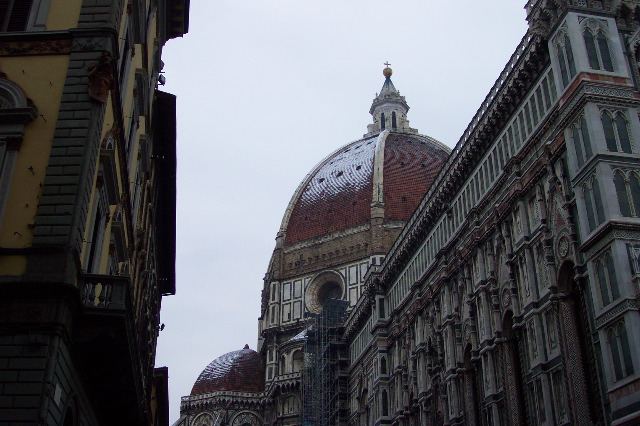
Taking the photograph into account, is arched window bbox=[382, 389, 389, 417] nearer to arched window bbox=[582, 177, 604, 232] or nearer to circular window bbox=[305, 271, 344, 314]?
arched window bbox=[582, 177, 604, 232]

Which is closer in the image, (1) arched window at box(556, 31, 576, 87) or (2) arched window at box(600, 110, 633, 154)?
(2) arched window at box(600, 110, 633, 154)

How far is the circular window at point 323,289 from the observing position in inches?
3108

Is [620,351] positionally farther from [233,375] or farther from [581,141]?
[233,375]

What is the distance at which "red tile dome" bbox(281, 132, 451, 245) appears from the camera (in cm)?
8462

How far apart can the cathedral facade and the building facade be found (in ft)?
41.5

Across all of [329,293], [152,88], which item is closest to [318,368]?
[329,293]

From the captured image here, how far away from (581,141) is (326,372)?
37.6 m

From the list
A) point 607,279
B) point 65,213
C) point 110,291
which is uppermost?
point 607,279

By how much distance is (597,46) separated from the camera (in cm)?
2527

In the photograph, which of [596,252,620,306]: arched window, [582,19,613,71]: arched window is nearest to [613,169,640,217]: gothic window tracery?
[596,252,620,306]: arched window

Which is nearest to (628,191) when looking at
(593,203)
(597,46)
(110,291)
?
(593,203)

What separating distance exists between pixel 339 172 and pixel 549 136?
6694cm

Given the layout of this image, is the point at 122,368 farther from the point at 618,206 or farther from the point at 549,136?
the point at 549,136

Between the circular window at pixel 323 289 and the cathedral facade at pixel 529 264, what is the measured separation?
23470 millimetres
